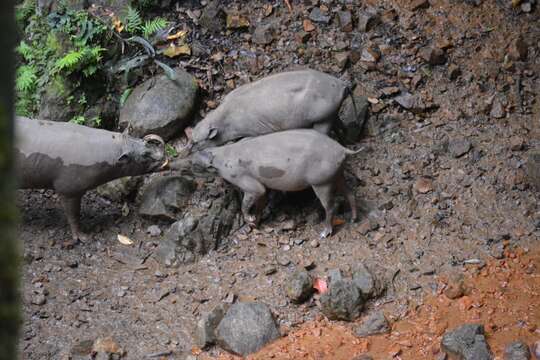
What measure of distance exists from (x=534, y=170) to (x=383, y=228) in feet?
5.29

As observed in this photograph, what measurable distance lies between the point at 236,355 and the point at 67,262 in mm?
2018

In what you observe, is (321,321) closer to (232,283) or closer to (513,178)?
(232,283)

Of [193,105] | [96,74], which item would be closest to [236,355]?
[193,105]

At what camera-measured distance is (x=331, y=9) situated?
832 cm

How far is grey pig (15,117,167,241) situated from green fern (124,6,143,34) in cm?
155

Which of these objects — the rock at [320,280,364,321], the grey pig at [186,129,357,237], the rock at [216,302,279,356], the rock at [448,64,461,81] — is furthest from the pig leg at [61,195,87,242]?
the rock at [448,64,461,81]

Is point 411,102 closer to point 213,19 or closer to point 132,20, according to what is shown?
point 213,19

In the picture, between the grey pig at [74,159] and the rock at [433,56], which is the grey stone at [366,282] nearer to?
the grey pig at [74,159]

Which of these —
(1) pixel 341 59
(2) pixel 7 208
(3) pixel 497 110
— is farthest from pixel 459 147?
(2) pixel 7 208

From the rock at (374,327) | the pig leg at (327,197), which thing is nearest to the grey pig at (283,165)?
the pig leg at (327,197)

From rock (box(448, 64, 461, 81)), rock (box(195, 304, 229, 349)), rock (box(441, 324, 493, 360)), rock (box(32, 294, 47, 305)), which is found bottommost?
rock (box(32, 294, 47, 305))

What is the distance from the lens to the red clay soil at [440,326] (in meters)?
5.57

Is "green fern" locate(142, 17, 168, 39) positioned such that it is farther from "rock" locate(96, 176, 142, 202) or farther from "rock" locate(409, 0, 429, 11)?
"rock" locate(409, 0, 429, 11)

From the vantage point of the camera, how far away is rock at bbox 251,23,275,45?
26.6ft
